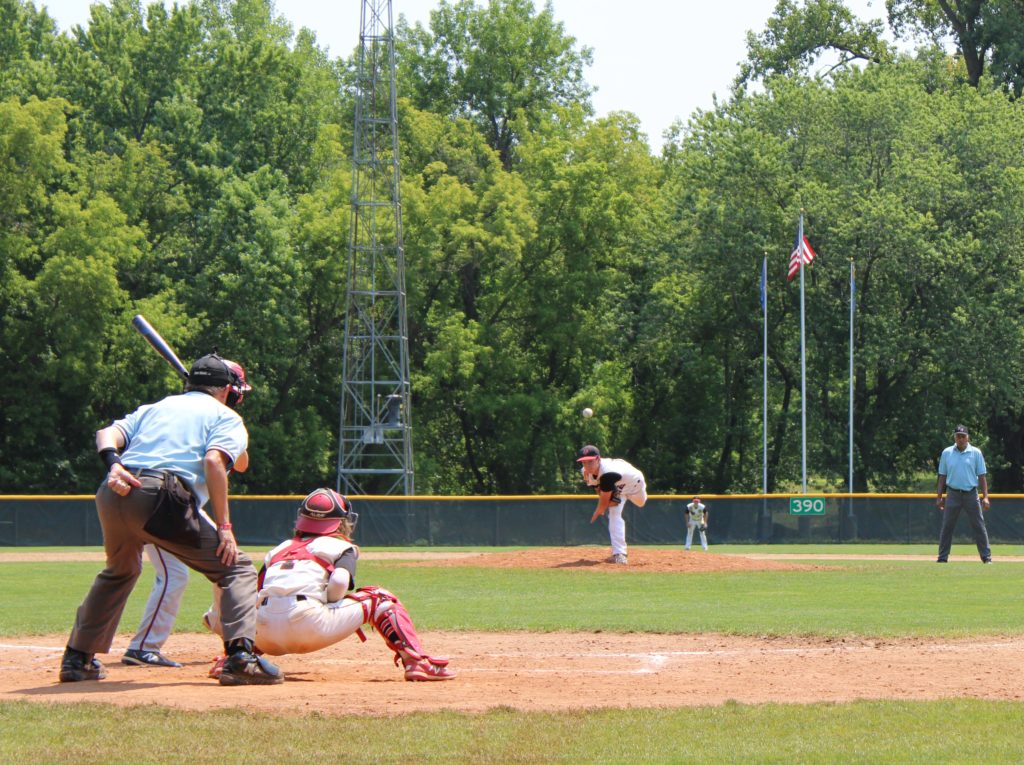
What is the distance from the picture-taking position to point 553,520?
3394 centimetres

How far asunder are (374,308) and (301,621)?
38618 mm

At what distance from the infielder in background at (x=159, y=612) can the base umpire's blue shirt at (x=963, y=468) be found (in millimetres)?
14177

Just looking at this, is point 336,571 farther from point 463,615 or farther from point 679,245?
point 679,245

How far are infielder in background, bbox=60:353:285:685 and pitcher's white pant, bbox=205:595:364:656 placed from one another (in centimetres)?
19

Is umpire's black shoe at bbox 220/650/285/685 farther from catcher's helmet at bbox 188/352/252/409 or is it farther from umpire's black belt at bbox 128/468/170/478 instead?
catcher's helmet at bbox 188/352/252/409

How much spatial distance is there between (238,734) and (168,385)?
136ft

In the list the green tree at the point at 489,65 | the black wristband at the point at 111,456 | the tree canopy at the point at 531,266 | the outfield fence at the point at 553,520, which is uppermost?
the green tree at the point at 489,65

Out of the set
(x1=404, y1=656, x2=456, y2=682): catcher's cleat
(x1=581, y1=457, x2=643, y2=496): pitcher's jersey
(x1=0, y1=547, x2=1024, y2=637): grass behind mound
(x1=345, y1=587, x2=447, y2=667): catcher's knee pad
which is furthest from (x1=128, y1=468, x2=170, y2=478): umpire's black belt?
(x1=581, y1=457, x2=643, y2=496): pitcher's jersey

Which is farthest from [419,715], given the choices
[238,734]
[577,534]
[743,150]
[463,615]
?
[743,150]

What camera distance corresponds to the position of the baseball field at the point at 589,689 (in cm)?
632

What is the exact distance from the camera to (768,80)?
54.7m

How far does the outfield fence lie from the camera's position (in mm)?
33500

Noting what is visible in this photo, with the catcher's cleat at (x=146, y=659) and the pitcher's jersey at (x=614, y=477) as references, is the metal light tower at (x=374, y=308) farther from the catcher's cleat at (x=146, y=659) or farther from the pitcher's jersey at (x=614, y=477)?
Result: the catcher's cleat at (x=146, y=659)

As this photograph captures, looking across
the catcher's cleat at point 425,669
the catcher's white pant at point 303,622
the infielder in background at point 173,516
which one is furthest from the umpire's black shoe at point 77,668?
the catcher's cleat at point 425,669
